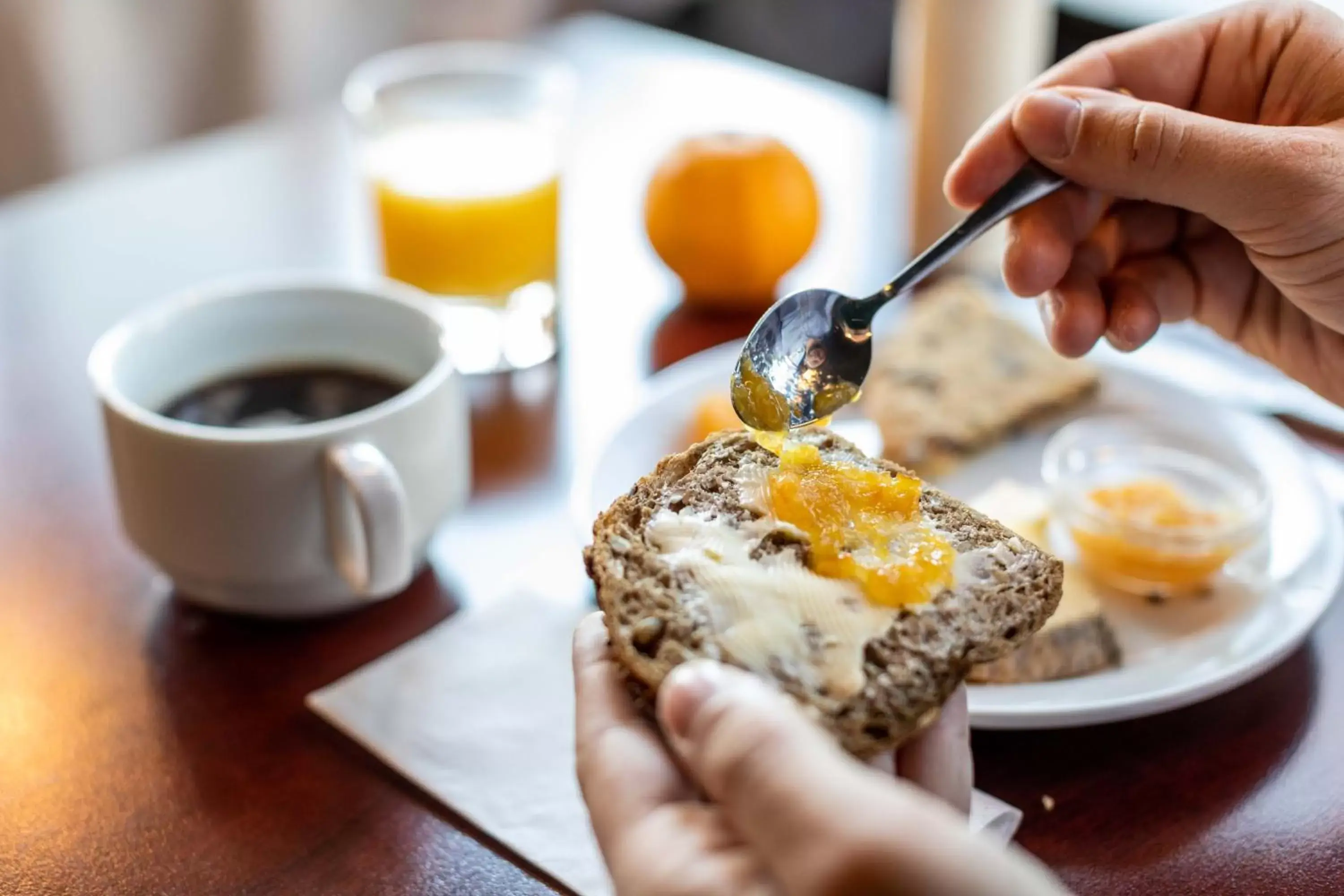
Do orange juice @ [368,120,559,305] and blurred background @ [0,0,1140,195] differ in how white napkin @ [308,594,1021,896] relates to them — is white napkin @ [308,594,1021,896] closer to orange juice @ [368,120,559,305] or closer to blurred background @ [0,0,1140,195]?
orange juice @ [368,120,559,305]

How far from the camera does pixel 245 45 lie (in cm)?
311

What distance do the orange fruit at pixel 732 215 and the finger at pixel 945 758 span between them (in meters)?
0.93

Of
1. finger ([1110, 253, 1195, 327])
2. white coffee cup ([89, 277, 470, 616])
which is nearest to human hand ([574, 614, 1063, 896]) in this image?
white coffee cup ([89, 277, 470, 616])

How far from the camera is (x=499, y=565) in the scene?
4.07 feet

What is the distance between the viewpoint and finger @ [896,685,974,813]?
0.78 meters

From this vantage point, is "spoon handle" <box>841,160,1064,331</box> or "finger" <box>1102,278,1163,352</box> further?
"finger" <box>1102,278,1163,352</box>

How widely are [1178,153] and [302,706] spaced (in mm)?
793

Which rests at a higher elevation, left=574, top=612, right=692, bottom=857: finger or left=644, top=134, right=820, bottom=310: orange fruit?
left=574, top=612, right=692, bottom=857: finger

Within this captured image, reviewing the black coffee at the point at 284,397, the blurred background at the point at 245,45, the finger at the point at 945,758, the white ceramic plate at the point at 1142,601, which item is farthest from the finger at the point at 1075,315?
the blurred background at the point at 245,45

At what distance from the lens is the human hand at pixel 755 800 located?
527 mm

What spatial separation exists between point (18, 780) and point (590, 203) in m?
1.20

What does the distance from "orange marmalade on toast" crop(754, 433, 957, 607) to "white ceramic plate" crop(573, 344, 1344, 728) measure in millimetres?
216

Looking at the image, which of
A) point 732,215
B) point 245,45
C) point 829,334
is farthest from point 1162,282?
point 245,45

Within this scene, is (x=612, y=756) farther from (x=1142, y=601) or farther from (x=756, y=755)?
(x=1142, y=601)
